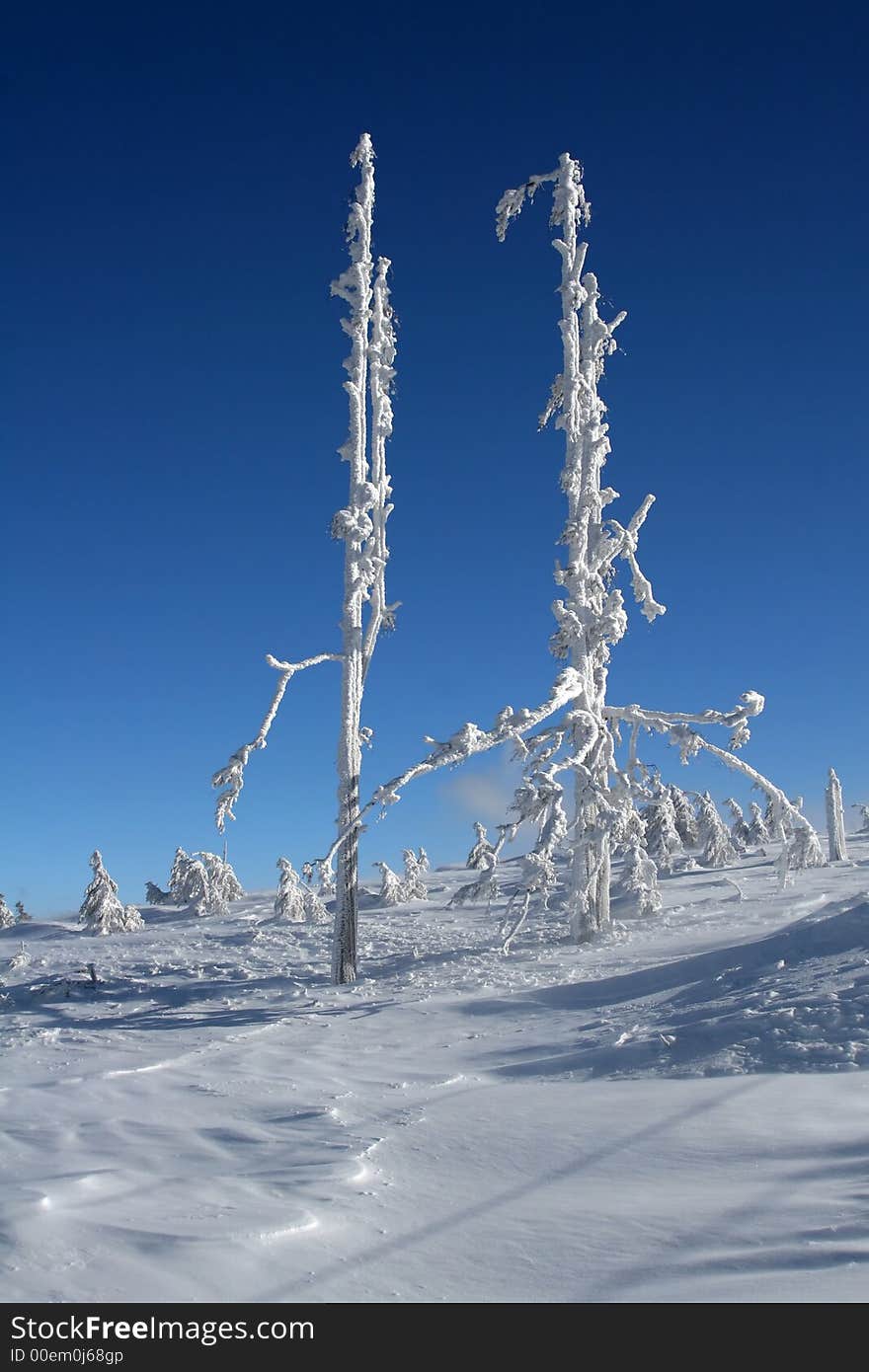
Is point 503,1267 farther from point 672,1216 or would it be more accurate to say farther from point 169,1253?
point 169,1253

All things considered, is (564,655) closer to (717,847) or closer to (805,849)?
(805,849)

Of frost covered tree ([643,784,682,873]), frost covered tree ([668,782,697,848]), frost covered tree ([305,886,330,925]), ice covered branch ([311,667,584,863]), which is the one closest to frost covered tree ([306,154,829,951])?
ice covered branch ([311,667,584,863])

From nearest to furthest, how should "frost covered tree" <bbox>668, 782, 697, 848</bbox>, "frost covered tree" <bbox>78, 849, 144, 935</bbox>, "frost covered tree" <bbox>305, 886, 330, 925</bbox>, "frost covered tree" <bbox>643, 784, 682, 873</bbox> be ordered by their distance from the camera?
"frost covered tree" <bbox>78, 849, 144, 935</bbox> → "frost covered tree" <bbox>305, 886, 330, 925</bbox> → "frost covered tree" <bbox>643, 784, 682, 873</bbox> → "frost covered tree" <bbox>668, 782, 697, 848</bbox>

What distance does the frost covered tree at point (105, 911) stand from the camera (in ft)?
81.2

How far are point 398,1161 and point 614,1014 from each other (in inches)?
170

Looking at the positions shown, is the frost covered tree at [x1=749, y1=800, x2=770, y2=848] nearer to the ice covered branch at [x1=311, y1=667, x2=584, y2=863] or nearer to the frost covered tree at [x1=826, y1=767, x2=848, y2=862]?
the frost covered tree at [x1=826, y1=767, x2=848, y2=862]

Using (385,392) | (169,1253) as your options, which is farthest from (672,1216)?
(385,392)

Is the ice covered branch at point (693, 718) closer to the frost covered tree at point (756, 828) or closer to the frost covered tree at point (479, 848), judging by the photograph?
the frost covered tree at point (479, 848)

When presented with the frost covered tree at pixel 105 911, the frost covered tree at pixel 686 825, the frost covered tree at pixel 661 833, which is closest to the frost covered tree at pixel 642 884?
the frost covered tree at pixel 661 833

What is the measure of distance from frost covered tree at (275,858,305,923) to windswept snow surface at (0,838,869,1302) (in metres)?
11.3

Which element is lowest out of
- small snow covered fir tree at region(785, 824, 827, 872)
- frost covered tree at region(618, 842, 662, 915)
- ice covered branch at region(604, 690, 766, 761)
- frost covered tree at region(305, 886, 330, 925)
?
frost covered tree at region(305, 886, 330, 925)

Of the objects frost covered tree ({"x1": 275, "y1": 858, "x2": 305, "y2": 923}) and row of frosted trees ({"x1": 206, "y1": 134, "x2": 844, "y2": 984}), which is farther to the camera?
frost covered tree ({"x1": 275, "y1": 858, "x2": 305, "y2": 923})

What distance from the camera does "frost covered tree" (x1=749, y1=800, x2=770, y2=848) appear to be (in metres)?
42.2

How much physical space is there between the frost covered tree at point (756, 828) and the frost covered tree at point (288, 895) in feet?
80.5
